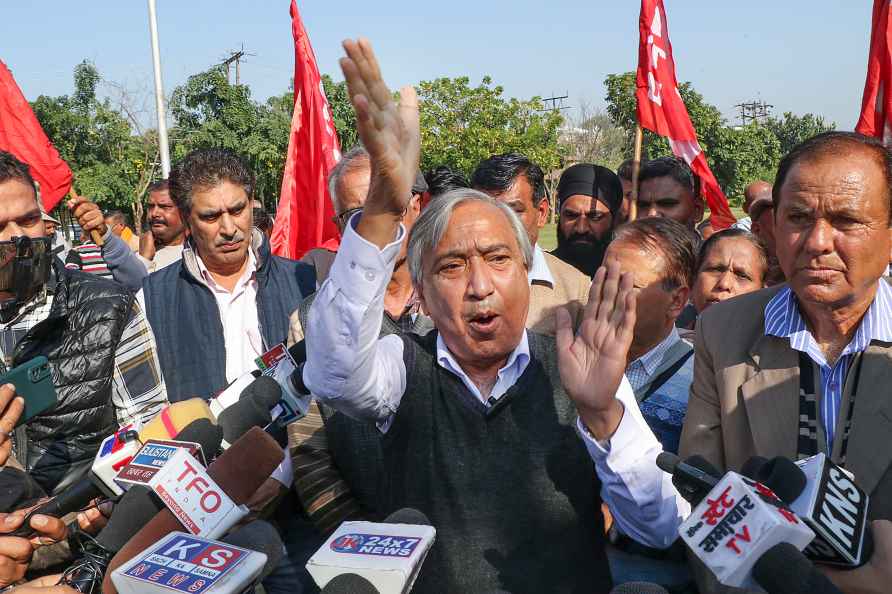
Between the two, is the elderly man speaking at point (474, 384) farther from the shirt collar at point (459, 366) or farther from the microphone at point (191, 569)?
the microphone at point (191, 569)

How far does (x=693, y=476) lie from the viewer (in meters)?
1.35

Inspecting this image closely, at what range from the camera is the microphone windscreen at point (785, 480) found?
130 cm

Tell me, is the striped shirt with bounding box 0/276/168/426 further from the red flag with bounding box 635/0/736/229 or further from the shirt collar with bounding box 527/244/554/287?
the red flag with bounding box 635/0/736/229

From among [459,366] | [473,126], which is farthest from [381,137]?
[473,126]

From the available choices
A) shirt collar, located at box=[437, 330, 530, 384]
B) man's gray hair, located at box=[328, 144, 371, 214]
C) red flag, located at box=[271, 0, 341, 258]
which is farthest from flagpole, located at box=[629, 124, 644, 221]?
shirt collar, located at box=[437, 330, 530, 384]

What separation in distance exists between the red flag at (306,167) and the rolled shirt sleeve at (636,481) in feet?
15.1

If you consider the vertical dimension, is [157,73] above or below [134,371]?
above

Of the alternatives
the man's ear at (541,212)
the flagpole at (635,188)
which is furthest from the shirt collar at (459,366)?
the flagpole at (635,188)

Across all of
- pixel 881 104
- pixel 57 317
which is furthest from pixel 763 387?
pixel 881 104

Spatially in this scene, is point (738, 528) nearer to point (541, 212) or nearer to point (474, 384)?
point (474, 384)

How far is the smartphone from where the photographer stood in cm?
205

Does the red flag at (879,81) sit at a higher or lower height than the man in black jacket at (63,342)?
higher

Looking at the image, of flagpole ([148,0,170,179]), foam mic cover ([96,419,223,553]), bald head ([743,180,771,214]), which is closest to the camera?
foam mic cover ([96,419,223,553])

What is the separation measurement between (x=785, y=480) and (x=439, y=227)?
3.41 ft
